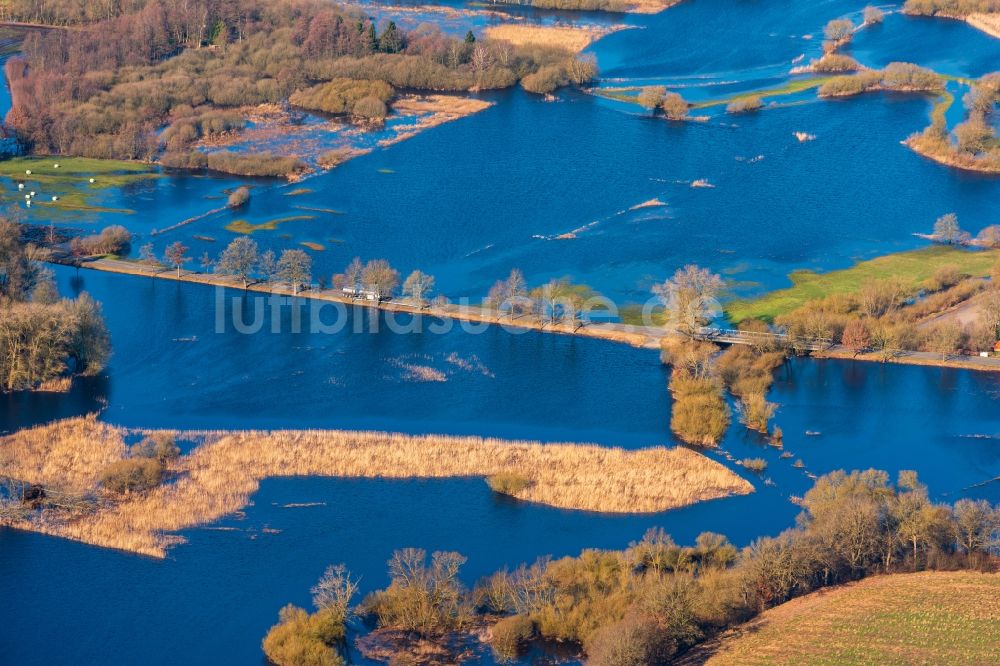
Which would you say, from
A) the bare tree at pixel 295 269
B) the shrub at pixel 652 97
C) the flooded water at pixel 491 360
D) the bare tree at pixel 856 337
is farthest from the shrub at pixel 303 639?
the shrub at pixel 652 97

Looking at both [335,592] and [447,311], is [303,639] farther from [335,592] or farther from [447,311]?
[447,311]

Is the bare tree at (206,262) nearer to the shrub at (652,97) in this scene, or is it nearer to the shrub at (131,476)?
the shrub at (131,476)

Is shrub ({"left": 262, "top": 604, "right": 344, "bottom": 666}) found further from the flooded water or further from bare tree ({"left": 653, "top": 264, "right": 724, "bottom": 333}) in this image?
bare tree ({"left": 653, "top": 264, "right": 724, "bottom": 333})

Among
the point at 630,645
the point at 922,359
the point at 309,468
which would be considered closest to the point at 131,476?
the point at 309,468

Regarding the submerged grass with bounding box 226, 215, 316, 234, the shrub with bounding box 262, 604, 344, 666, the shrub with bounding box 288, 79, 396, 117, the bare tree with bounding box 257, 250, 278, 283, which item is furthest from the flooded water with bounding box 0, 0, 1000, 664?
the shrub with bounding box 288, 79, 396, 117

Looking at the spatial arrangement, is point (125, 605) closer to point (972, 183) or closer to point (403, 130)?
point (403, 130)

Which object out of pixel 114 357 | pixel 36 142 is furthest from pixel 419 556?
pixel 36 142
